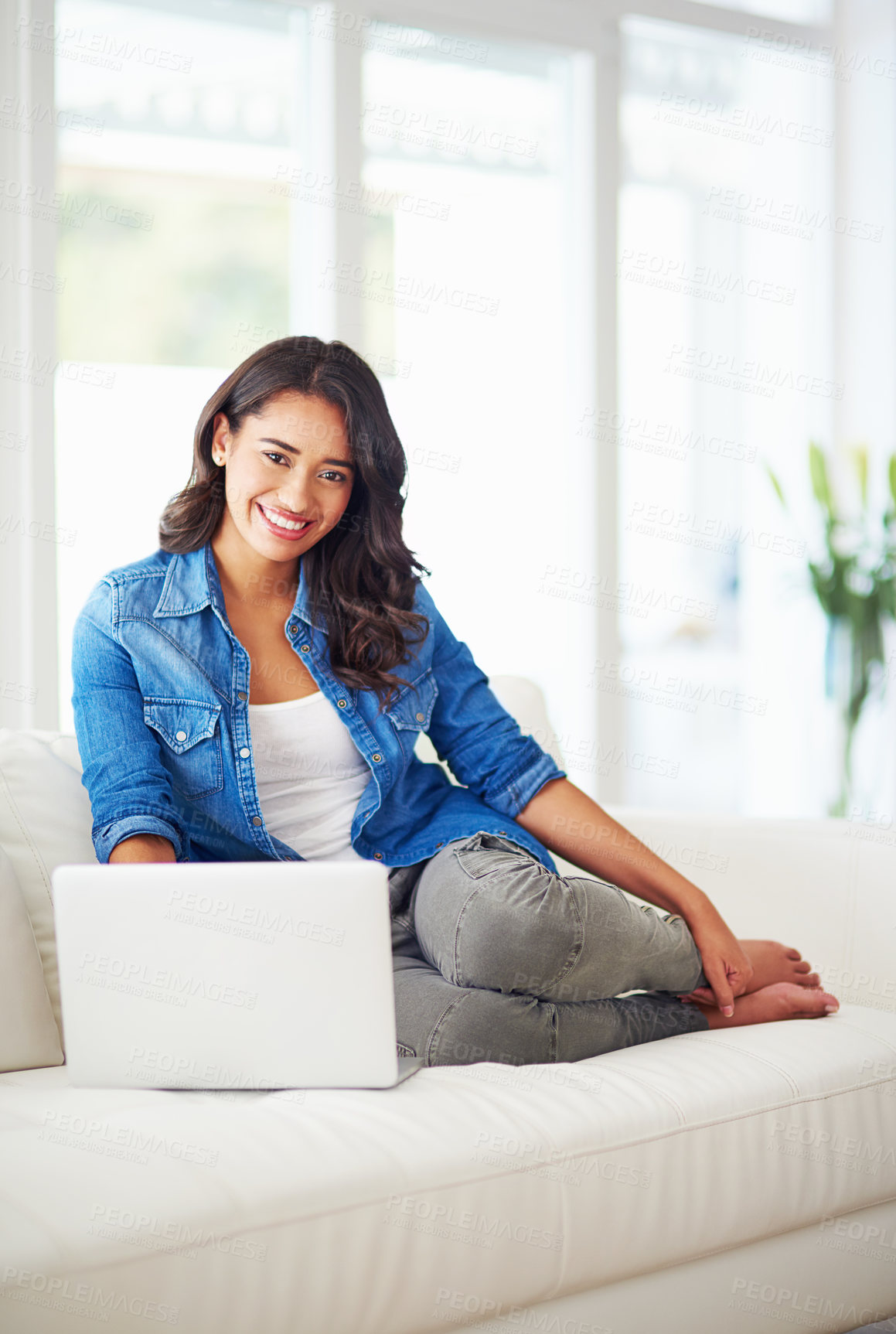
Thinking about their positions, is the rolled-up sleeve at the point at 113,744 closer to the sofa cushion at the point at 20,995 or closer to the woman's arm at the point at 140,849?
the woman's arm at the point at 140,849

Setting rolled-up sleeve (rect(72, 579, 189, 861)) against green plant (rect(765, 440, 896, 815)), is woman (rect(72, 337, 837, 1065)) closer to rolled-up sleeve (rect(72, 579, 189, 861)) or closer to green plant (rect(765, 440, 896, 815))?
rolled-up sleeve (rect(72, 579, 189, 861))

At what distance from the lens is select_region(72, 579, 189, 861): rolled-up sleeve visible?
4.55 feet

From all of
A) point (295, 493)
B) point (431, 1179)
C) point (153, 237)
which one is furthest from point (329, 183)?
point (431, 1179)

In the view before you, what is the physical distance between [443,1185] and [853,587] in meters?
2.80

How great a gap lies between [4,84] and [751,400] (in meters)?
2.30

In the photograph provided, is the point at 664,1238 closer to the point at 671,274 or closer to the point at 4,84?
the point at 4,84

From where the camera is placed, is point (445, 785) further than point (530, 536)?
No

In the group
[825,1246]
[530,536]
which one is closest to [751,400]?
[530,536]

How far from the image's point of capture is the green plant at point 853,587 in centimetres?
350

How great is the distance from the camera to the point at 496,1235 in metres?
1.13

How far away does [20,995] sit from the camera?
1.38 m

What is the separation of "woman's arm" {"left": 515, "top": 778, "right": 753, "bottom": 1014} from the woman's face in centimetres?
49

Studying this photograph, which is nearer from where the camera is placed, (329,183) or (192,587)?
(192,587)

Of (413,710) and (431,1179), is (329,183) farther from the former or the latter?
(431,1179)
